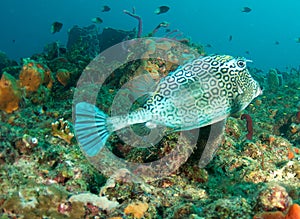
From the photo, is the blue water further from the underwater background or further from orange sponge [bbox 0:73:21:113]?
orange sponge [bbox 0:73:21:113]

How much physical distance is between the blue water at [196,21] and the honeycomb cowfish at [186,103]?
81.5m

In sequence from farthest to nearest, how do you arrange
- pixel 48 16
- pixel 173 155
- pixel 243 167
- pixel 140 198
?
pixel 48 16 < pixel 243 167 < pixel 173 155 < pixel 140 198

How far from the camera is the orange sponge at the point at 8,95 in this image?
5.54 m

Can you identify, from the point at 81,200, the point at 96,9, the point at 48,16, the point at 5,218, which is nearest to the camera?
the point at 5,218

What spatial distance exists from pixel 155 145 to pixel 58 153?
1423 mm

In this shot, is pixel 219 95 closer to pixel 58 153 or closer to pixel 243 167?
pixel 243 167

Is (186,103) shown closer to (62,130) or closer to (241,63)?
(241,63)

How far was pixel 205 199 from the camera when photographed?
350 centimetres

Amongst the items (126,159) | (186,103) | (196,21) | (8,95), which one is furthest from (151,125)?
(196,21)

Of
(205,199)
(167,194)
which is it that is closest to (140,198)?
(167,194)

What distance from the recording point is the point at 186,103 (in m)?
3.44

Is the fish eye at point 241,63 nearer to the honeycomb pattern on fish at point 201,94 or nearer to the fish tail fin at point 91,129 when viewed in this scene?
the honeycomb pattern on fish at point 201,94

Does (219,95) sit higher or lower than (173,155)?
higher

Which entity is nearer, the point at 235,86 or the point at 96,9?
the point at 235,86
